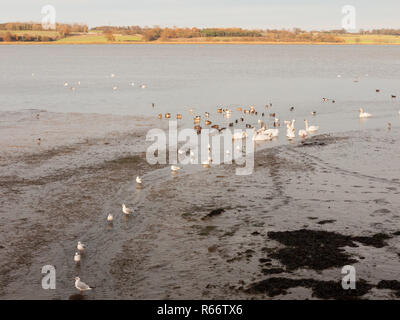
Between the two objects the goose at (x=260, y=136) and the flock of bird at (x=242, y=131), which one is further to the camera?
the goose at (x=260, y=136)

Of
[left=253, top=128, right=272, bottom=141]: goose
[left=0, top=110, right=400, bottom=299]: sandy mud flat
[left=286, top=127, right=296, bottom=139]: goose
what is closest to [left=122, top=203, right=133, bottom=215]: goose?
[left=0, top=110, right=400, bottom=299]: sandy mud flat

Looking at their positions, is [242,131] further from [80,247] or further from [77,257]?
[77,257]

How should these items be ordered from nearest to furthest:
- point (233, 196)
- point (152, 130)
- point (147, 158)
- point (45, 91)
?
point (233, 196)
point (147, 158)
point (152, 130)
point (45, 91)

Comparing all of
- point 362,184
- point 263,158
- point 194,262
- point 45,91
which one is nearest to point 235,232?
point 194,262

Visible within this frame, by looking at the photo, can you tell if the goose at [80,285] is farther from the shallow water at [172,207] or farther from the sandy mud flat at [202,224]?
the shallow water at [172,207]

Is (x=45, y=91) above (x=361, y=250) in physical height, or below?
above

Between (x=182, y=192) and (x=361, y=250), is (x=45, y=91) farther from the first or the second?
→ (x=361, y=250)

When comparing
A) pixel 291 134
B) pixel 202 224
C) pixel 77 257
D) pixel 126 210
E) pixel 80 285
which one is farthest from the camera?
pixel 291 134

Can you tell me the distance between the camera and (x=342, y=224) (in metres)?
18.3

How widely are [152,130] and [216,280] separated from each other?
25.0 m

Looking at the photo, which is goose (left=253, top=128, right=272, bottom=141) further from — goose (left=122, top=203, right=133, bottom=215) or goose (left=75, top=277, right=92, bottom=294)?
goose (left=75, top=277, right=92, bottom=294)

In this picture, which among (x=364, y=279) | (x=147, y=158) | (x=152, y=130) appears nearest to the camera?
(x=364, y=279)

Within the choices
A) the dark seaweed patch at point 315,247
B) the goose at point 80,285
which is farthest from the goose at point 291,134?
the goose at point 80,285

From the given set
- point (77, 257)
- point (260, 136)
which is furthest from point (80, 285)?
point (260, 136)
